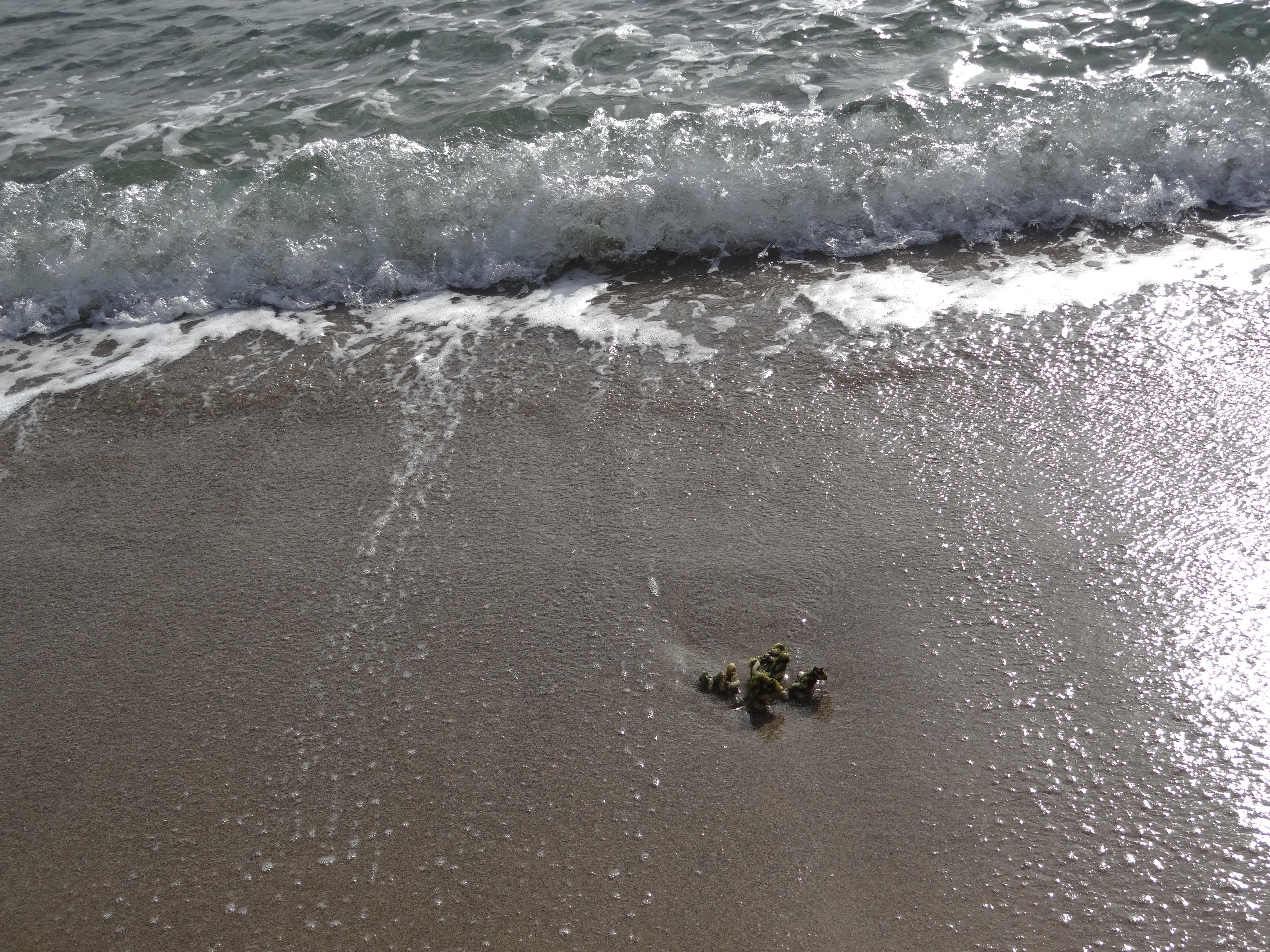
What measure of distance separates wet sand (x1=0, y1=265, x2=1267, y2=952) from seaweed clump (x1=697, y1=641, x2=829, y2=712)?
6cm

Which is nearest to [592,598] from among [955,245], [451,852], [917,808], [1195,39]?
[451,852]

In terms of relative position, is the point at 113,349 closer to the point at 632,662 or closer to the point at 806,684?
the point at 632,662

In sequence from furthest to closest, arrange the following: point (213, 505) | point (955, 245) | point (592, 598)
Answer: point (955, 245), point (213, 505), point (592, 598)

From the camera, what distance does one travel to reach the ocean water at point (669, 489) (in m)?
2.53

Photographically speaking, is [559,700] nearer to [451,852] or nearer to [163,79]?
[451,852]

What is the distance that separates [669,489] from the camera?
379 centimetres

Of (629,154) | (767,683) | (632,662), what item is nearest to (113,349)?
(629,154)

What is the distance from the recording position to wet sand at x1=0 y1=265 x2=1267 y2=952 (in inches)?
96.8

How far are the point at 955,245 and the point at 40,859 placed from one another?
4.80 m

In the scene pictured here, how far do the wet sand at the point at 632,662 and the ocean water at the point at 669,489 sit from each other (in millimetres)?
15

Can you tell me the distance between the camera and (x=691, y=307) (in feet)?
16.4

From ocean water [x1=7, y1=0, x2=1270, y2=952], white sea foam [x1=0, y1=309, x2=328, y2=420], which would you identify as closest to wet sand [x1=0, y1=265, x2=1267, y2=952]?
ocean water [x1=7, y1=0, x2=1270, y2=952]

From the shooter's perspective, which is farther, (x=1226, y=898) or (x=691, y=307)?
(x=691, y=307)

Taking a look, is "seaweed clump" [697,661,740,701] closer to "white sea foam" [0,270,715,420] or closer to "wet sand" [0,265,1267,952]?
"wet sand" [0,265,1267,952]
